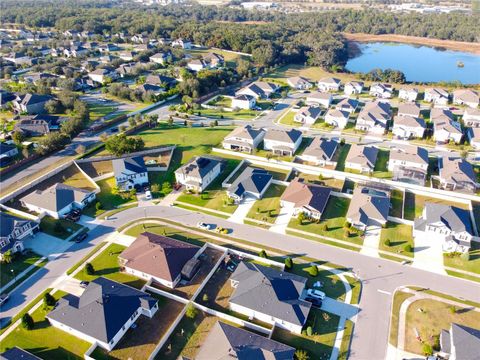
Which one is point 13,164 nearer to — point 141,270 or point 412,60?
point 141,270

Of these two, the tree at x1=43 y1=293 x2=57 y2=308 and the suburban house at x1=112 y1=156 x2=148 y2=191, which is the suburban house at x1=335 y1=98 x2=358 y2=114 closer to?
the suburban house at x1=112 y1=156 x2=148 y2=191

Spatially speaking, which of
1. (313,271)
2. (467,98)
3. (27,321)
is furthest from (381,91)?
(27,321)

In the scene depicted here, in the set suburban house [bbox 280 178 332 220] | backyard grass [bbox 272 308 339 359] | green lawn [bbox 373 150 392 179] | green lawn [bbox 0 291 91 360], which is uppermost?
suburban house [bbox 280 178 332 220]

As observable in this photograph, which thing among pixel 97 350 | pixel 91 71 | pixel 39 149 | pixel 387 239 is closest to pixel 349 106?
pixel 387 239

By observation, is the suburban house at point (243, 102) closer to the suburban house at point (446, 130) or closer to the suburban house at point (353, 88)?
the suburban house at point (353, 88)

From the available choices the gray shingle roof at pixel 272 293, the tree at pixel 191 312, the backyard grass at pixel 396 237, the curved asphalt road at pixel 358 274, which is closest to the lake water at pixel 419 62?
the backyard grass at pixel 396 237

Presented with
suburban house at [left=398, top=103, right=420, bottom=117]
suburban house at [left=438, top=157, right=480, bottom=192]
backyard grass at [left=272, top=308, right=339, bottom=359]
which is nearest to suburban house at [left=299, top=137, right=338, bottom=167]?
suburban house at [left=438, top=157, right=480, bottom=192]
